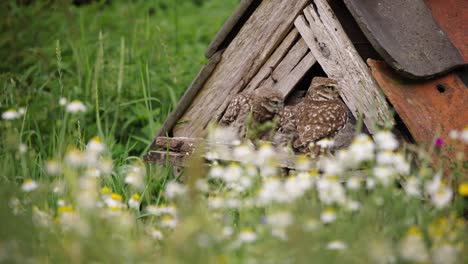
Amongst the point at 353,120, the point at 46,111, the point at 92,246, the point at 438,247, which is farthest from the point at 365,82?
the point at 46,111

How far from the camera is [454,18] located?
424cm

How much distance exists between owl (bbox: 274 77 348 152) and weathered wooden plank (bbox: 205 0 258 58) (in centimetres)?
79

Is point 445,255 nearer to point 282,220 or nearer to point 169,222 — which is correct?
point 282,220

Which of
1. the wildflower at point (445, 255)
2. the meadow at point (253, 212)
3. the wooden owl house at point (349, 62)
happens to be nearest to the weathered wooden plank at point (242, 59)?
the wooden owl house at point (349, 62)

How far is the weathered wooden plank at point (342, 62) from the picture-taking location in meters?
3.80

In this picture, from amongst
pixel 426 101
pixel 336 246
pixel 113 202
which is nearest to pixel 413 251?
pixel 336 246

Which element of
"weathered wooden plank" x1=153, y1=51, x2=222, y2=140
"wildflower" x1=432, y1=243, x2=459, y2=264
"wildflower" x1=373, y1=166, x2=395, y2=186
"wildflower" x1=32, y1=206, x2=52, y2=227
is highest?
"wildflower" x1=373, y1=166, x2=395, y2=186

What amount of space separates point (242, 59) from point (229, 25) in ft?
0.88

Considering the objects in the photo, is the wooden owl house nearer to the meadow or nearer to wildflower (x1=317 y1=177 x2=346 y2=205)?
the meadow

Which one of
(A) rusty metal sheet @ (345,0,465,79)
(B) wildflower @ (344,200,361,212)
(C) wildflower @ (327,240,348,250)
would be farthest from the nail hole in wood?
(C) wildflower @ (327,240,348,250)

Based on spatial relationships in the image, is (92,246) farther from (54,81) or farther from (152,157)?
(54,81)

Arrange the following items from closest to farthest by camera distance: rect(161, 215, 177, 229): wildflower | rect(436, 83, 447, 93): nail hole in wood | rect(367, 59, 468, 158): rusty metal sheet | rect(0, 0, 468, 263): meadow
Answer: rect(0, 0, 468, 263): meadow
rect(161, 215, 177, 229): wildflower
rect(367, 59, 468, 158): rusty metal sheet
rect(436, 83, 447, 93): nail hole in wood

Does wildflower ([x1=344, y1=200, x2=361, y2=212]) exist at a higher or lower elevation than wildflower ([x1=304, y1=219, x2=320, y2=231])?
lower

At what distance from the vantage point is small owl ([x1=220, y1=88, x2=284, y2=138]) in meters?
4.12
